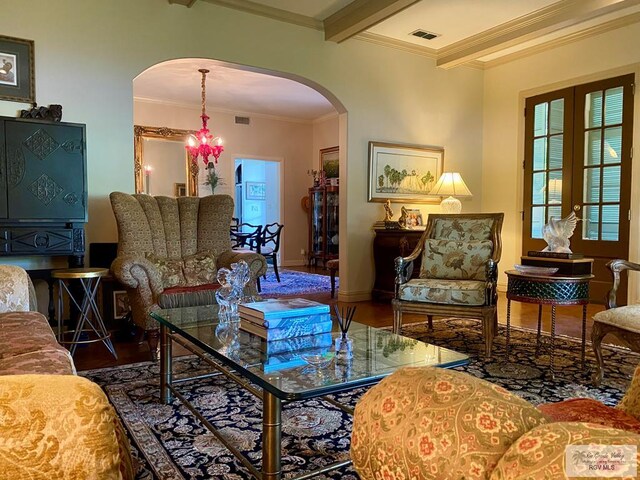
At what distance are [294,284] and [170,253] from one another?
2859 mm

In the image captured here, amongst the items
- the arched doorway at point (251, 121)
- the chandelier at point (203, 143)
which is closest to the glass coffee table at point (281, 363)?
the arched doorway at point (251, 121)

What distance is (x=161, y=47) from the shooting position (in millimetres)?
4039

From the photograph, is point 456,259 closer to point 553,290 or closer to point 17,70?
point 553,290

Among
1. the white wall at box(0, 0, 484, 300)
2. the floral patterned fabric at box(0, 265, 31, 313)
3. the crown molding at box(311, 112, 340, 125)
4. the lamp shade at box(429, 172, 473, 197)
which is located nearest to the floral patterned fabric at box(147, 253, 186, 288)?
the white wall at box(0, 0, 484, 300)

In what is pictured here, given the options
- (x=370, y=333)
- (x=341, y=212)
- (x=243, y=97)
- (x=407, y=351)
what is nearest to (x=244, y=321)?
(x=370, y=333)

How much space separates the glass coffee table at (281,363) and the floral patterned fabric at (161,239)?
99 cm

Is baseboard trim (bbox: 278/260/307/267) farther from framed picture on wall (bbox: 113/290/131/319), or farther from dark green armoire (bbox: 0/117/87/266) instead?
dark green armoire (bbox: 0/117/87/266)

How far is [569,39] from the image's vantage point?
5.14m

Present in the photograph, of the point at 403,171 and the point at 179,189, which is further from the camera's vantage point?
the point at 179,189

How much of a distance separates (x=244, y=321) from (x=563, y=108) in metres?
4.83

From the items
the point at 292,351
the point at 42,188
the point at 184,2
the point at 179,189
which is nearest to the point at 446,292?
the point at 292,351

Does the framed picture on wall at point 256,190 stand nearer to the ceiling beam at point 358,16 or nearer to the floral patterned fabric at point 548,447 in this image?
the ceiling beam at point 358,16

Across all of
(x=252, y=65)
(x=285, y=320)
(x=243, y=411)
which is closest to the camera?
(x=285, y=320)

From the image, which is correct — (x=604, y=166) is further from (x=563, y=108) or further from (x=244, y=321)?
(x=244, y=321)
